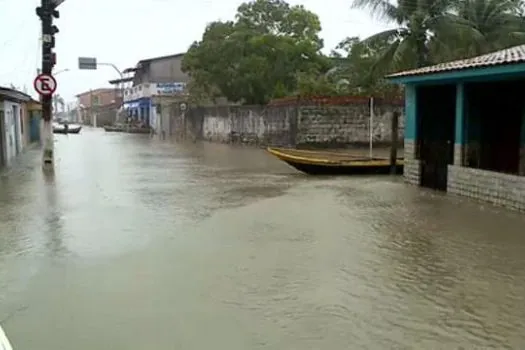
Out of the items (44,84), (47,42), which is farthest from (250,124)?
(44,84)

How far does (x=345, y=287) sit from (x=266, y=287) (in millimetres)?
833

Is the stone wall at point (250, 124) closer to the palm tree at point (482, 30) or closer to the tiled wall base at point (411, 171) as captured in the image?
the palm tree at point (482, 30)

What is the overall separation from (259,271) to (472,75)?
7.25 meters

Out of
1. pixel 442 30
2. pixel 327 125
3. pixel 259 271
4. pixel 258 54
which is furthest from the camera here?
pixel 258 54

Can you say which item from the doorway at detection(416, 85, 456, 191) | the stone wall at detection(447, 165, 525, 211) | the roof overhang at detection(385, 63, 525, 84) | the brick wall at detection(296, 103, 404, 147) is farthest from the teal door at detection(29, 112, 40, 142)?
the stone wall at detection(447, 165, 525, 211)

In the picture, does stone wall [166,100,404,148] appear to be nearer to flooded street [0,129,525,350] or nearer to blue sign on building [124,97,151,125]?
flooded street [0,129,525,350]

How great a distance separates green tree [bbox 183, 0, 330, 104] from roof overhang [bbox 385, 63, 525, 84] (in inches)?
710

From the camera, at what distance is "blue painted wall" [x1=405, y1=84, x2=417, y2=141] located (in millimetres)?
15719

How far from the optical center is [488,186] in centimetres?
1242

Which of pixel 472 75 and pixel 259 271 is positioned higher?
pixel 472 75

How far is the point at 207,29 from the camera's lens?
3891cm

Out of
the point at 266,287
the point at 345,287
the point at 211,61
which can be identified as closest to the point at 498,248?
the point at 345,287

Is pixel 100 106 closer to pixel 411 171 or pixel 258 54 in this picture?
pixel 258 54

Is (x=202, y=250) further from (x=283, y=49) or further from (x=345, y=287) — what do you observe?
(x=283, y=49)
